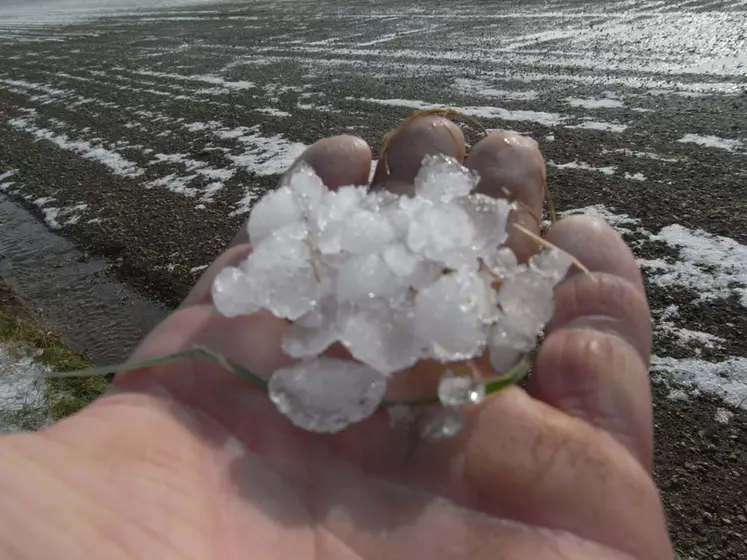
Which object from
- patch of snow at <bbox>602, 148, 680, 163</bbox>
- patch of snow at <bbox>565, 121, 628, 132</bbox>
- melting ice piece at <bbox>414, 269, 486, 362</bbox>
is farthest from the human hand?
patch of snow at <bbox>565, 121, 628, 132</bbox>

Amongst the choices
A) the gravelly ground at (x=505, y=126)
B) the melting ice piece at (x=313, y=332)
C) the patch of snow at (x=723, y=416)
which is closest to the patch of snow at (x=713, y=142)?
the gravelly ground at (x=505, y=126)

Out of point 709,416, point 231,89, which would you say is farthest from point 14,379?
point 231,89

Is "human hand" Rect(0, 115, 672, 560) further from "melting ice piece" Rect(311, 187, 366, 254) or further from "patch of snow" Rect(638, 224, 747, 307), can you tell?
"patch of snow" Rect(638, 224, 747, 307)

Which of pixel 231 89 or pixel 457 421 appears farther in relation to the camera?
pixel 231 89

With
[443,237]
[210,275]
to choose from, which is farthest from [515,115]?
[210,275]

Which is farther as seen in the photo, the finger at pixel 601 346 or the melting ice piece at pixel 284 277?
the melting ice piece at pixel 284 277

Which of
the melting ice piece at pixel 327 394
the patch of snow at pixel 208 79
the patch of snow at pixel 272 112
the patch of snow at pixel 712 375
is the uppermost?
the melting ice piece at pixel 327 394

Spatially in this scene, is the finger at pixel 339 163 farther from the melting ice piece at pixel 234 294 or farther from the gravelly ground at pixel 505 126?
the gravelly ground at pixel 505 126

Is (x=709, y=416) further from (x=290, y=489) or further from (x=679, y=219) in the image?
(x=290, y=489)
